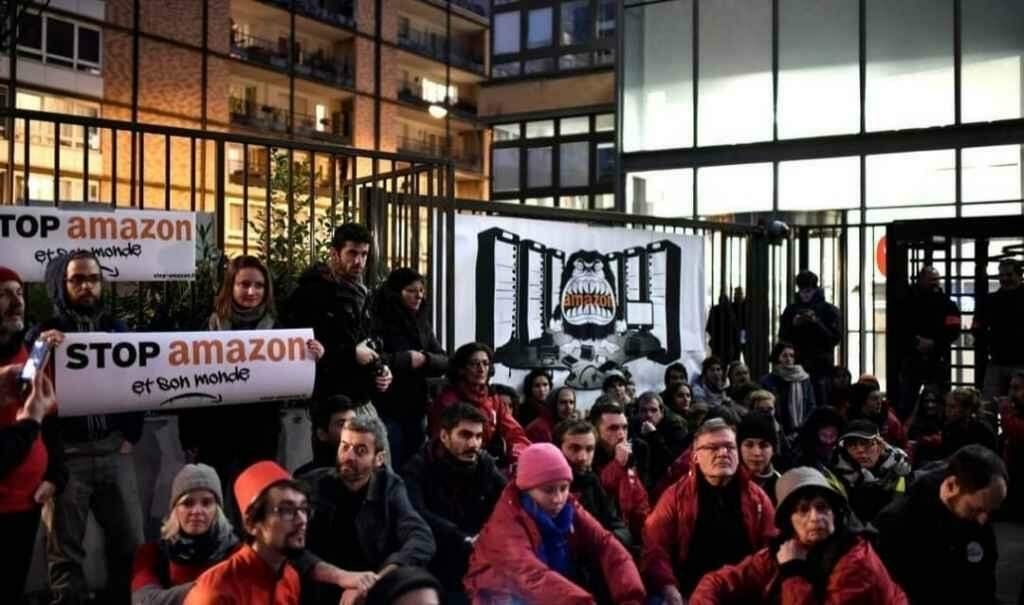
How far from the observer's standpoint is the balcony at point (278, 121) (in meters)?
32.2

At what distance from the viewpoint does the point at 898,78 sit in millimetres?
16281

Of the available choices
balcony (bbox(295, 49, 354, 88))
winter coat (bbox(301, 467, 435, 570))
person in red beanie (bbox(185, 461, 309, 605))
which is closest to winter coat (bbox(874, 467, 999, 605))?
winter coat (bbox(301, 467, 435, 570))

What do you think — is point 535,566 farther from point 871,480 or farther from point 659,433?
point 659,433

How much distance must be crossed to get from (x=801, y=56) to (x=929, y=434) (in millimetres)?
9211

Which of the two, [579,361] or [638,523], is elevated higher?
[579,361]

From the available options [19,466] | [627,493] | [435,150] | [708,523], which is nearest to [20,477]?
[19,466]

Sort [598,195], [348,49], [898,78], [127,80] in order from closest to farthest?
1. [898,78]
2. [127,80]
3. [598,195]
4. [348,49]

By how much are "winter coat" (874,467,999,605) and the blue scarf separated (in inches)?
57.7

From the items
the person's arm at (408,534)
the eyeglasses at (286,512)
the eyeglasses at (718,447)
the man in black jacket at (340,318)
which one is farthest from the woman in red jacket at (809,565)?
the man in black jacket at (340,318)

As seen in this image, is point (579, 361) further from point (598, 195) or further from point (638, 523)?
point (598, 195)

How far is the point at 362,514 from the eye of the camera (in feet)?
16.4

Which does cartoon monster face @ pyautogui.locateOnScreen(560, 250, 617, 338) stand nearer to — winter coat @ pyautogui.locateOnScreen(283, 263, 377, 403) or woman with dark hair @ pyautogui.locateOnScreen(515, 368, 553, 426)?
woman with dark hair @ pyautogui.locateOnScreen(515, 368, 553, 426)

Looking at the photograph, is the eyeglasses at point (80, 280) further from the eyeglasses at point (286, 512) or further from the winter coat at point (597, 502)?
the winter coat at point (597, 502)

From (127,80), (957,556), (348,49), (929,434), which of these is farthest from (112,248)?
(348,49)
